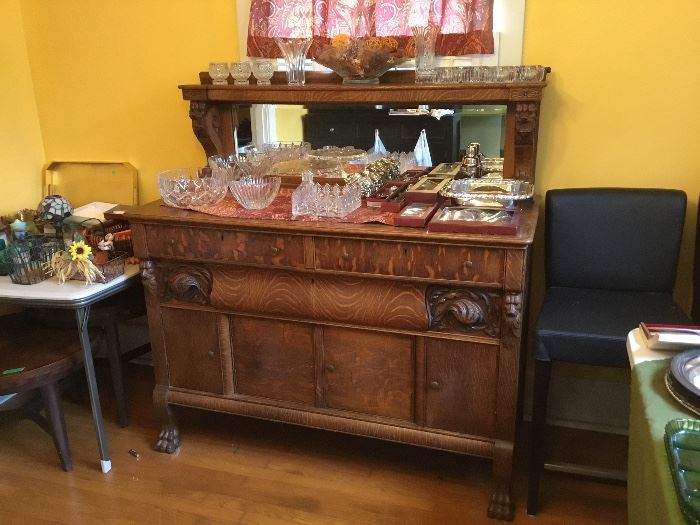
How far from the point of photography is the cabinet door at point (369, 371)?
6.29ft

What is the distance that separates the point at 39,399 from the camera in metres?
2.34

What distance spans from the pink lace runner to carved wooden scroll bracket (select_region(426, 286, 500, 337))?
26 centimetres

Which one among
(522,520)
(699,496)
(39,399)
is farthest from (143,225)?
(699,496)

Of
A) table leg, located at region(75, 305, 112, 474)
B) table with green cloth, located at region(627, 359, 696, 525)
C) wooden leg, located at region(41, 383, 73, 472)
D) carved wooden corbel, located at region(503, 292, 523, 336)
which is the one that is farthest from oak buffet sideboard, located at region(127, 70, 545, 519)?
table with green cloth, located at region(627, 359, 696, 525)

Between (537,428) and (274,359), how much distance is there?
852 mm

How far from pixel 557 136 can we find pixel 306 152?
34.7 inches

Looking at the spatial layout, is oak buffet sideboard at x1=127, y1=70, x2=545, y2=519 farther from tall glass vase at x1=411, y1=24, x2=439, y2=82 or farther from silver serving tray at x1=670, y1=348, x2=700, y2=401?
silver serving tray at x1=670, y1=348, x2=700, y2=401

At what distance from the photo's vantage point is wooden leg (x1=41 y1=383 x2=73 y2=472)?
211cm

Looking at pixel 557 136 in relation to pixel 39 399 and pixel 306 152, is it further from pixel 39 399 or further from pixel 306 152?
pixel 39 399

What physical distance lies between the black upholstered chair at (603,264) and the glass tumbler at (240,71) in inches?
43.9

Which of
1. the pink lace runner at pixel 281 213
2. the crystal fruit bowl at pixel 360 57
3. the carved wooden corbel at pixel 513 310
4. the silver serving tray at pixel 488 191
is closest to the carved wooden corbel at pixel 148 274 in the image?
the pink lace runner at pixel 281 213

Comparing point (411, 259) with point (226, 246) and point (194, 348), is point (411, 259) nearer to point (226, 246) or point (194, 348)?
point (226, 246)

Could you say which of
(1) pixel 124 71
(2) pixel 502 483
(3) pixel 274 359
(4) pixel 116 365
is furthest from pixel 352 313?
(1) pixel 124 71

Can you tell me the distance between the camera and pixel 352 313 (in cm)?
191
